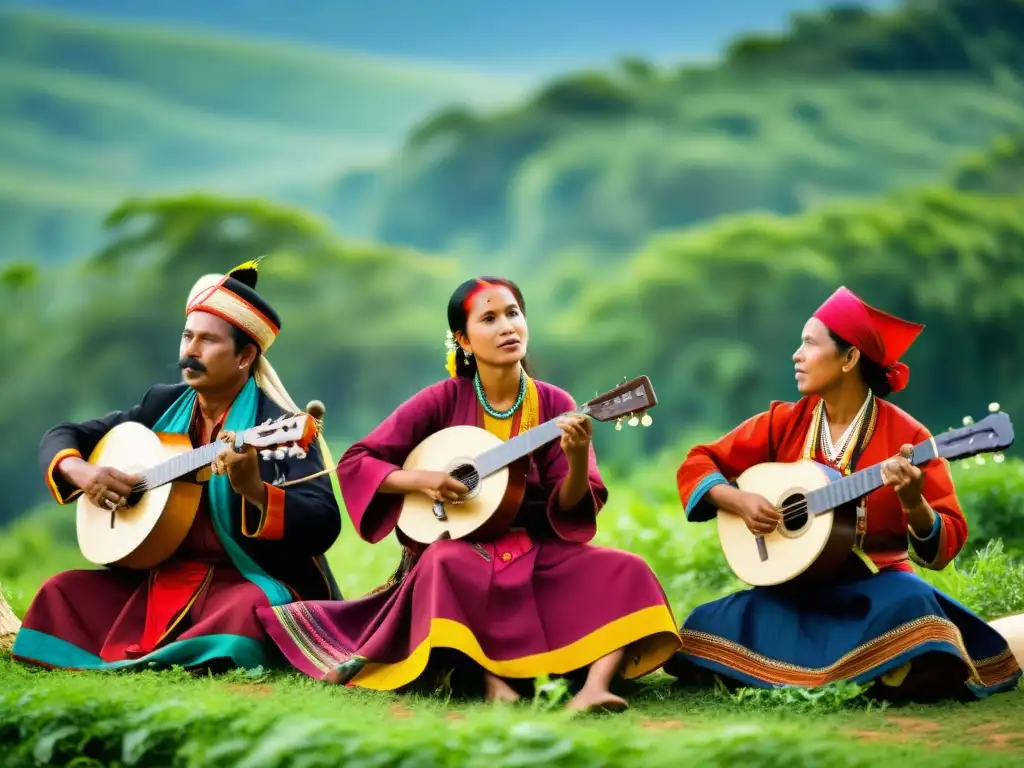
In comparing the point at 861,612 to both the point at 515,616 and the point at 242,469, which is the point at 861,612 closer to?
the point at 515,616

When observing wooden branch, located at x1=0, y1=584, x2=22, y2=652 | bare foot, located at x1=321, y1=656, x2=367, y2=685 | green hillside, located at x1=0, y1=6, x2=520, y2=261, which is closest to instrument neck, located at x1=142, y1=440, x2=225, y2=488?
bare foot, located at x1=321, y1=656, x2=367, y2=685

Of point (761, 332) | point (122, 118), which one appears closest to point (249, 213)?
point (122, 118)

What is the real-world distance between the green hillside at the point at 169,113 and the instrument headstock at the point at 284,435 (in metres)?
10.2

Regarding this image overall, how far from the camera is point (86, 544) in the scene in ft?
16.9

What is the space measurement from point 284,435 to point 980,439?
2.25m

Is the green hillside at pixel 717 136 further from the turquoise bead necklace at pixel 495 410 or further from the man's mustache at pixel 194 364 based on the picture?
the man's mustache at pixel 194 364

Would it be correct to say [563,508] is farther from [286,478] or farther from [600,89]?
[600,89]

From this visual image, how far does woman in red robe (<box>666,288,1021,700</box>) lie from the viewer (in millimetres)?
4496

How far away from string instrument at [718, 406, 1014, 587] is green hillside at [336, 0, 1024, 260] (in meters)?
9.59

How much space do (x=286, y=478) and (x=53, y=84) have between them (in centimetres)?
1116

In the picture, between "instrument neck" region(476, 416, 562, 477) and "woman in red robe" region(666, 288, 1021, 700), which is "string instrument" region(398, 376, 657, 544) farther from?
"woman in red robe" region(666, 288, 1021, 700)

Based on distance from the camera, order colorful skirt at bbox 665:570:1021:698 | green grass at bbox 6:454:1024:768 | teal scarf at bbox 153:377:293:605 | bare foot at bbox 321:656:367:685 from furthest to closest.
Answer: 1. teal scarf at bbox 153:377:293:605
2. bare foot at bbox 321:656:367:685
3. colorful skirt at bbox 665:570:1021:698
4. green grass at bbox 6:454:1024:768

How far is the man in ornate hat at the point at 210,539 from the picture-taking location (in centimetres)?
495

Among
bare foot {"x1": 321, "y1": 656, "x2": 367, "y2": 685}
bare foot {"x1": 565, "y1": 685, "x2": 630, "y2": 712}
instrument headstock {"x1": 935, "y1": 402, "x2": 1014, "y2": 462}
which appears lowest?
bare foot {"x1": 565, "y1": 685, "x2": 630, "y2": 712}
